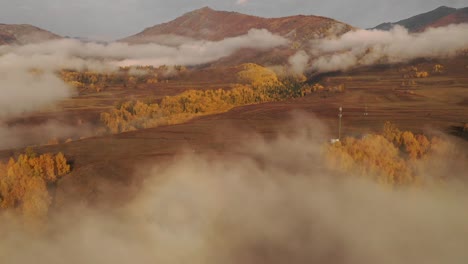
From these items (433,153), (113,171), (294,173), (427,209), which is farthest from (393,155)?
(113,171)

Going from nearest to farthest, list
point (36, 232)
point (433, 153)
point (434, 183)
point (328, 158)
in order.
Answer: point (36, 232), point (434, 183), point (328, 158), point (433, 153)

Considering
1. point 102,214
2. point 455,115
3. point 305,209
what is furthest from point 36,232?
point 455,115

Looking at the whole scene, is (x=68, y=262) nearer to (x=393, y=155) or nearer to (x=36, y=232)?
(x=36, y=232)

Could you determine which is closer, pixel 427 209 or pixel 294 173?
pixel 427 209

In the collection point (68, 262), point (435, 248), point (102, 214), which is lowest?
point (435, 248)

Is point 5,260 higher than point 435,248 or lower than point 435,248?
higher

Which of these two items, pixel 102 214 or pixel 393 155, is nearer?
pixel 102 214

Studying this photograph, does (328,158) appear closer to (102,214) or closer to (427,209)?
(427,209)

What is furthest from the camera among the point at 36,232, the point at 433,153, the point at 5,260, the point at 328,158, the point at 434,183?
the point at 433,153

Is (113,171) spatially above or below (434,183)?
above
